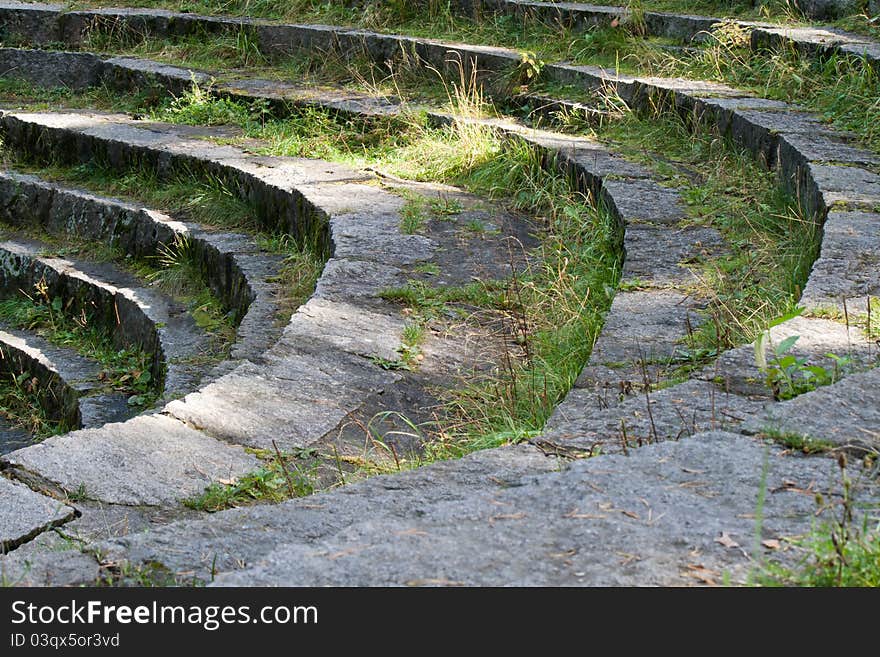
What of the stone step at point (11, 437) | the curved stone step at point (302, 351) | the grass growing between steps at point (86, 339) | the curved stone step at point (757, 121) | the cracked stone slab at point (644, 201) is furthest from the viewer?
the grass growing between steps at point (86, 339)

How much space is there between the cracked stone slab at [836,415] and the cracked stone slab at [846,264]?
31.4 inches

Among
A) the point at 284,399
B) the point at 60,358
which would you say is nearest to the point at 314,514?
the point at 284,399

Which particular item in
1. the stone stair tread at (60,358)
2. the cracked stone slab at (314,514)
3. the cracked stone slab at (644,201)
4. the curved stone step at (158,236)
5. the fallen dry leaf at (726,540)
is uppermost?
the fallen dry leaf at (726,540)

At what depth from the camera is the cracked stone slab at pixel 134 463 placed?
3.17 metres

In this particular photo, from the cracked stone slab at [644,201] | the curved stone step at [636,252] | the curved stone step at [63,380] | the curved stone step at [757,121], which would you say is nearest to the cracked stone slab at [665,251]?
the curved stone step at [636,252]

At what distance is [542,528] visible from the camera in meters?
1.91

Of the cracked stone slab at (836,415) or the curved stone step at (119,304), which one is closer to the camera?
the cracked stone slab at (836,415)

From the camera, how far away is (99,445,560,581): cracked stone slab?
2.18 metres

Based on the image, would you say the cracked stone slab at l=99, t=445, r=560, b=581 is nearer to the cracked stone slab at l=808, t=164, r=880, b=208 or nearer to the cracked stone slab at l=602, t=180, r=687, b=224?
the cracked stone slab at l=808, t=164, r=880, b=208

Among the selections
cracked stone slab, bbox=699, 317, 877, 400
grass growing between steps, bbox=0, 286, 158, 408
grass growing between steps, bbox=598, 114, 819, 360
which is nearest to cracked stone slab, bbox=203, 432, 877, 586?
cracked stone slab, bbox=699, 317, 877, 400

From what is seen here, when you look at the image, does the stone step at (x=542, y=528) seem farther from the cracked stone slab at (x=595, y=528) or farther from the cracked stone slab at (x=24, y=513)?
the cracked stone slab at (x=24, y=513)

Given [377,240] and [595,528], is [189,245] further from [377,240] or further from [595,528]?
[595,528]

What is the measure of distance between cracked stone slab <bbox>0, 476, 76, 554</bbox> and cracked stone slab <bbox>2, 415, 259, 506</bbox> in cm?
12

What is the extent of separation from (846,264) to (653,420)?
1.33 meters
